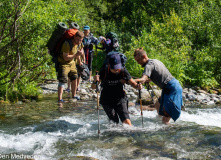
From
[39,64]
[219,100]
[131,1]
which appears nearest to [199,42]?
[219,100]

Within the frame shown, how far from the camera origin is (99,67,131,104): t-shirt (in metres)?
5.87

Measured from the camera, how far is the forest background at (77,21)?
8883 mm

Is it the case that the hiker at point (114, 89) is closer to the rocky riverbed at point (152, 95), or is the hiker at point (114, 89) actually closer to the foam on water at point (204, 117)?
the foam on water at point (204, 117)

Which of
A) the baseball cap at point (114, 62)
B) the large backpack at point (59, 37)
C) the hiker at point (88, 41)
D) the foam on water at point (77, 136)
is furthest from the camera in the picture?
the hiker at point (88, 41)

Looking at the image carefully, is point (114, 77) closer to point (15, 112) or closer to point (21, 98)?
point (15, 112)

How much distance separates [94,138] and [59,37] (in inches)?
141

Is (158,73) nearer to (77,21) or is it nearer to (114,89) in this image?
(114,89)

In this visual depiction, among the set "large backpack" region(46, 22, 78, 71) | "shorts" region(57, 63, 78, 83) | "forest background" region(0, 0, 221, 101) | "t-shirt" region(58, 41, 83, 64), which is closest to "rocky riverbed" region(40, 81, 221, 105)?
"forest background" region(0, 0, 221, 101)

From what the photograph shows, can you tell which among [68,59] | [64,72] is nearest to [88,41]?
[64,72]

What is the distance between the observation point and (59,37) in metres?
8.12

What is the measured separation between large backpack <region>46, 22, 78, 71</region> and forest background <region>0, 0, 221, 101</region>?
3.21 ft

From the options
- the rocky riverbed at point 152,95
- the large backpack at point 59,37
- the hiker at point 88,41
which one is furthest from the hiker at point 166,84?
the hiker at point 88,41

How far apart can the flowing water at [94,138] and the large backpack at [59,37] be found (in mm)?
1905

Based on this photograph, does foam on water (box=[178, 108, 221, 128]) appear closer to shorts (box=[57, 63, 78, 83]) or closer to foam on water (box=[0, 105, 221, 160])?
foam on water (box=[0, 105, 221, 160])
